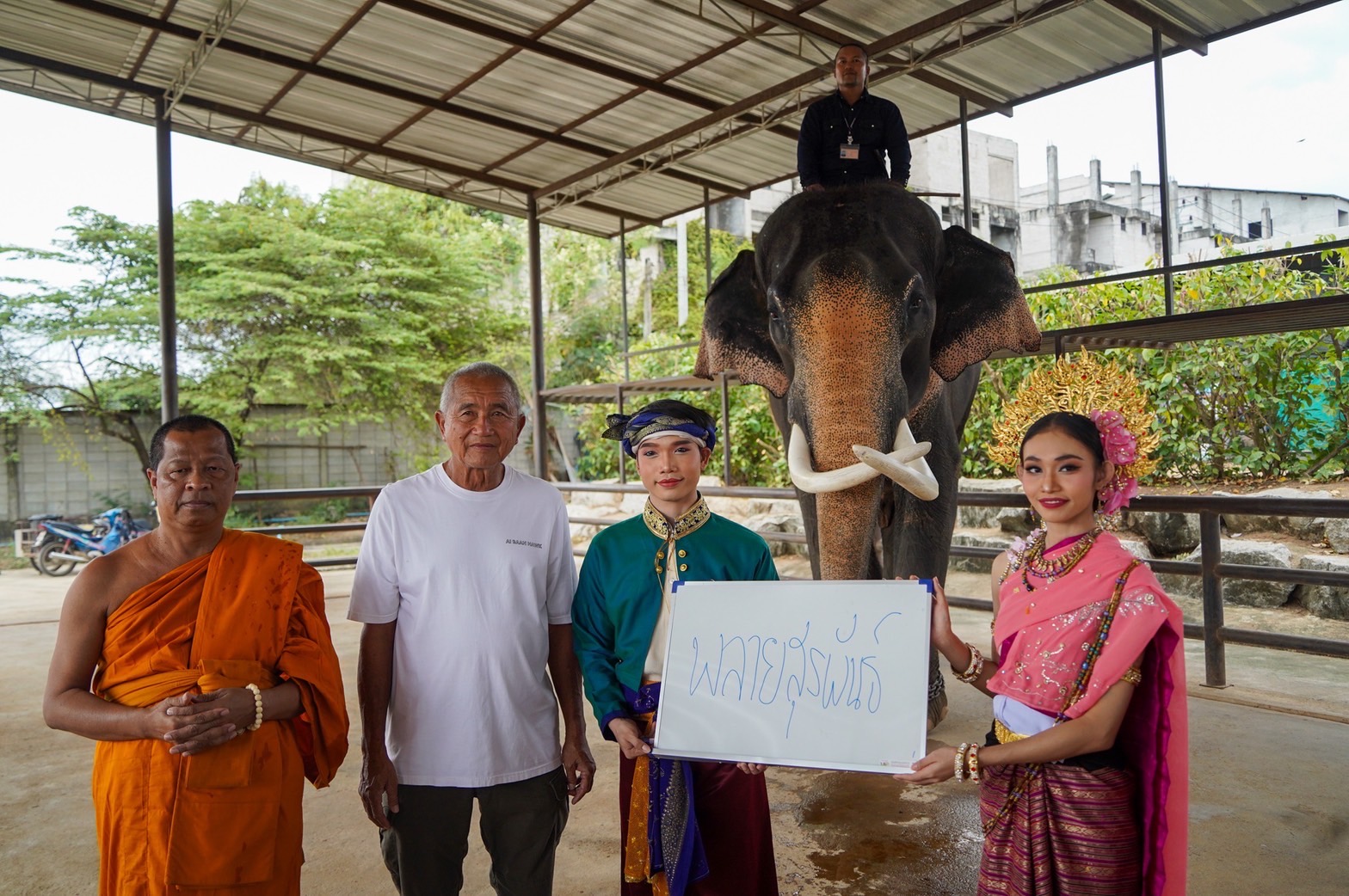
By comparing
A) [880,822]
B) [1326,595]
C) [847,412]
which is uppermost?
[847,412]

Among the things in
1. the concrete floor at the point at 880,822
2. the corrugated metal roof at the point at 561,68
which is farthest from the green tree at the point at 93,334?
the concrete floor at the point at 880,822

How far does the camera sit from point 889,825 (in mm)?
3168

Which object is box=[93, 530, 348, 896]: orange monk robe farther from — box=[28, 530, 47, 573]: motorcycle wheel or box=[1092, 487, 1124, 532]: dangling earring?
box=[28, 530, 47, 573]: motorcycle wheel

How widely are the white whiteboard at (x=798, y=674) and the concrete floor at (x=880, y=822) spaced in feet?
3.97

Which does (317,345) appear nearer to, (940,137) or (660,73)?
(660,73)

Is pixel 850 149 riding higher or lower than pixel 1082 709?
higher

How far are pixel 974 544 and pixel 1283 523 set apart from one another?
8.38 ft

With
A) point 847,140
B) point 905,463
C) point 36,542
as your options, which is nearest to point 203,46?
point 847,140

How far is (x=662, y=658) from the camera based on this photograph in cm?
197

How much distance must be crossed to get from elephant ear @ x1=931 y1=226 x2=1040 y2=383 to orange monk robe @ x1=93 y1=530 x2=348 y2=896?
2758mm

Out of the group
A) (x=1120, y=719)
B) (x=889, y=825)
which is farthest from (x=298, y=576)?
(x=889, y=825)

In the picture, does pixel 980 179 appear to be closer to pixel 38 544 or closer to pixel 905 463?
pixel 38 544

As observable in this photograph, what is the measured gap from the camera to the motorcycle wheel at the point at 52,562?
40.0 ft

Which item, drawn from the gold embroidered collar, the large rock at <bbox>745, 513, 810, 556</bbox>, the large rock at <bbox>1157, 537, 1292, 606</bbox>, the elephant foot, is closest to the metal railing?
the elephant foot
